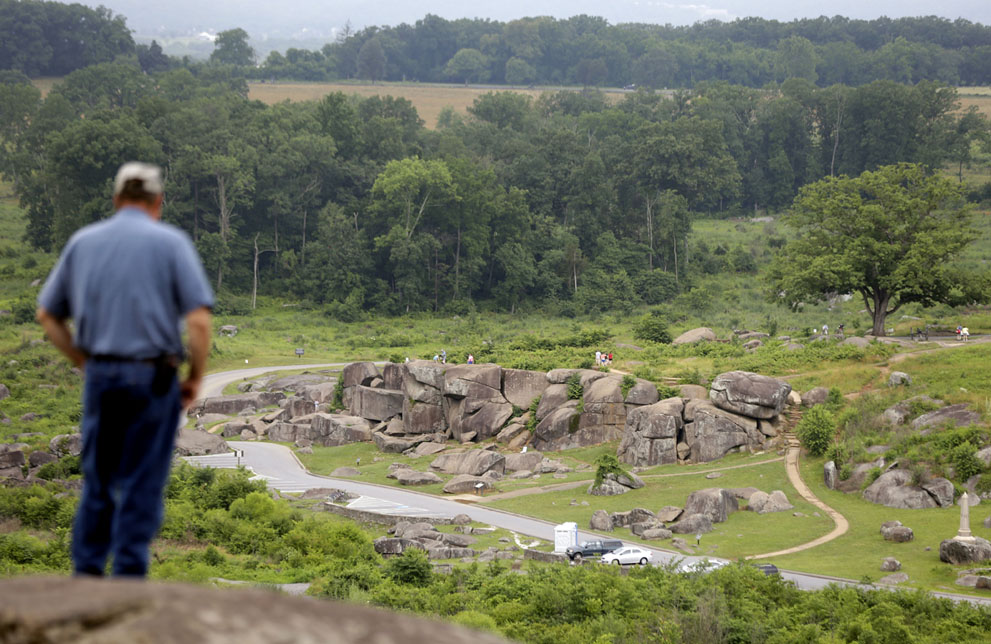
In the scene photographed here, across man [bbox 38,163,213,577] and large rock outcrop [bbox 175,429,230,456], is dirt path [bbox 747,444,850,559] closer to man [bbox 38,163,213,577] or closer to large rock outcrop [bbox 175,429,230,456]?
large rock outcrop [bbox 175,429,230,456]

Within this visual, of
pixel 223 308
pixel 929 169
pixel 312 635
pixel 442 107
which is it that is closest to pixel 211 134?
pixel 223 308

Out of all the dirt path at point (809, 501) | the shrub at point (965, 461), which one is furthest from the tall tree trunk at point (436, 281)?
the shrub at point (965, 461)

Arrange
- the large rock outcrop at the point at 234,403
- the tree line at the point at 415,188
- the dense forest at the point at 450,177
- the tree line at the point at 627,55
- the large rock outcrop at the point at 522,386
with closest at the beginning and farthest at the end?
the large rock outcrop at the point at 522,386 < the large rock outcrop at the point at 234,403 < the tree line at the point at 415,188 < the dense forest at the point at 450,177 < the tree line at the point at 627,55

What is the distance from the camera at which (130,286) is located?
5.49 metres

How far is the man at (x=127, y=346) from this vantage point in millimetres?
5492

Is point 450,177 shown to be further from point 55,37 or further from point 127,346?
point 127,346

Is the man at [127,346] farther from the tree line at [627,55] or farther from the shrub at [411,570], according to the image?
the tree line at [627,55]

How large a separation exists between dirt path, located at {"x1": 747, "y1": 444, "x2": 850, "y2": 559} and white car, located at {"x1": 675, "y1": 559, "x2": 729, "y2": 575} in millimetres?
3367

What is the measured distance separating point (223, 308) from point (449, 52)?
109753 millimetres

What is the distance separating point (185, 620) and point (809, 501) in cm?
3751

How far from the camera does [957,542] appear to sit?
100 feet

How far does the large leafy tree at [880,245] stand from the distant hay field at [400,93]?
281 feet

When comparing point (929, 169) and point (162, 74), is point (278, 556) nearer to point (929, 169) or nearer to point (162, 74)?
point (929, 169)

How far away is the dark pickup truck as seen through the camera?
32.2 meters
